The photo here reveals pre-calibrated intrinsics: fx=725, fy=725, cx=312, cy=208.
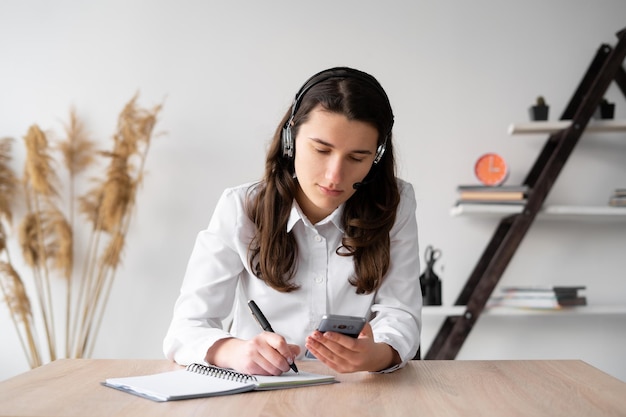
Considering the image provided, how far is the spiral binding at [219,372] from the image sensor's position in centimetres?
118

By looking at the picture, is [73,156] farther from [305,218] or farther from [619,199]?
[619,199]

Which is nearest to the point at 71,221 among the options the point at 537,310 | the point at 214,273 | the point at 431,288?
the point at 431,288

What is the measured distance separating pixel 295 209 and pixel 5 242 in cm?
227

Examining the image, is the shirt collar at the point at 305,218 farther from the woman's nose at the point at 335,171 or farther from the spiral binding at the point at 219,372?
the spiral binding at the point at 219,372

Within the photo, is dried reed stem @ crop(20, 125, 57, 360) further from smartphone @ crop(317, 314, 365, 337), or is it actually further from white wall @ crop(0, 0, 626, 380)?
smartphone @ crop(317, 314, 365, 337)

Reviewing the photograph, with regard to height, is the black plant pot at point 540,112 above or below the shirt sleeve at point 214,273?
above

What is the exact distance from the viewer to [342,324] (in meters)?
1.20

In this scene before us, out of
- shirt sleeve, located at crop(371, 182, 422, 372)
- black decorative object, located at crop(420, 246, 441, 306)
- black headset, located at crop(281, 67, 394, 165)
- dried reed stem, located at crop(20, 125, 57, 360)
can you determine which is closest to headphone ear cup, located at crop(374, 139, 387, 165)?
black headset, located at crop(281, 67, 394, 165)

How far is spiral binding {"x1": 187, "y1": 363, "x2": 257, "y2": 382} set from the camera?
1176 mm

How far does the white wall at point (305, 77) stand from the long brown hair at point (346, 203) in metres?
1.82

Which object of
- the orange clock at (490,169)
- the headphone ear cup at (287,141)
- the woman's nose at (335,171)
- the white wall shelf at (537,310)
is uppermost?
the headphone ear cup at (287,141)

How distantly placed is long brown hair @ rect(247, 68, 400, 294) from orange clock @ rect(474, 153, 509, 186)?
178cm

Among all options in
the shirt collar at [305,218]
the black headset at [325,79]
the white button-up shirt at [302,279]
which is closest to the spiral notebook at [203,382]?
the white button-up shirt at [302,279]

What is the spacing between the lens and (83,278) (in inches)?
135
